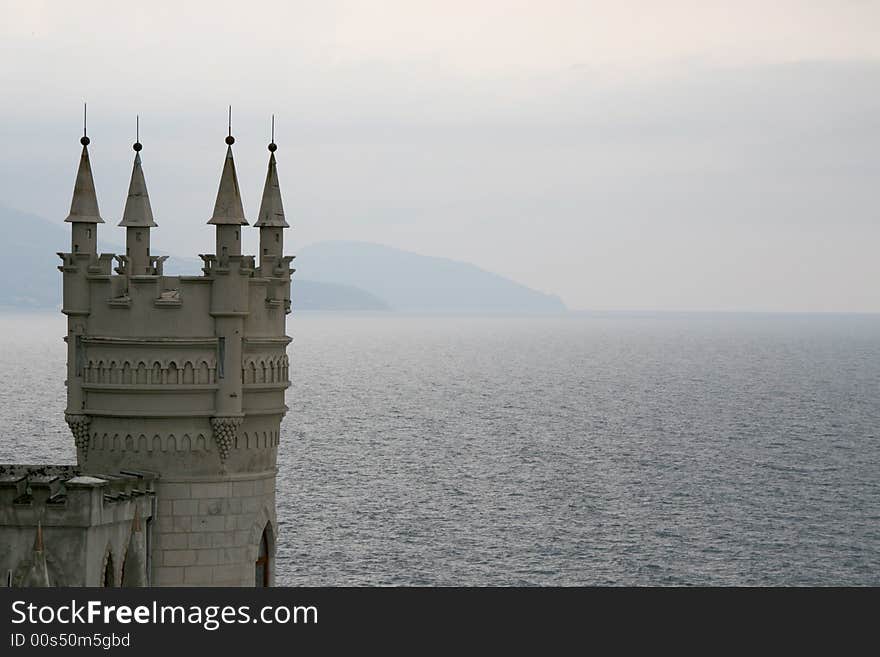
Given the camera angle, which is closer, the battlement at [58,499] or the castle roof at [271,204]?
the battlement at [58,499]

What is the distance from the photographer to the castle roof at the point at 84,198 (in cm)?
3575

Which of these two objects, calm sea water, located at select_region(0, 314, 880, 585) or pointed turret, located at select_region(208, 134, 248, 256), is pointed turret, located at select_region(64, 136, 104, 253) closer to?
pointed turret, located at select_region(208, 134, 248, 256)

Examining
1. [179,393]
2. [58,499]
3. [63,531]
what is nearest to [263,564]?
[179,393]

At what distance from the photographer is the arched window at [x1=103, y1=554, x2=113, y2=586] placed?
3256 centimetres

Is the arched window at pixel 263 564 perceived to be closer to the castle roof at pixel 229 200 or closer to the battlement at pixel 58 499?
the battlement at pixel 58 499

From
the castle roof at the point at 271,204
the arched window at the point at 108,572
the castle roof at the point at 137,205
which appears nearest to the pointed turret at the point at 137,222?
the castle roof at the point at 137,205

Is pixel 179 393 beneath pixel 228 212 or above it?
beneath

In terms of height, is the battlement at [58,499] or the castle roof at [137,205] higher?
the castle roof at [137,205]

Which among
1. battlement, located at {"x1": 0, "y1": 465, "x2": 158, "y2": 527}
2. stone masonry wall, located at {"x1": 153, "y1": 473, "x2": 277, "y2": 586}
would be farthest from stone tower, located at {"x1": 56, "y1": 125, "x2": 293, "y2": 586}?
battlement, located at {"x1": 0, "y1": 465, "x2": 158, "y2": 527}

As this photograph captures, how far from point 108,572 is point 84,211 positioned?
803 centimetres

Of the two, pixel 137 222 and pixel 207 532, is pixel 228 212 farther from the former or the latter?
pixel 207 532

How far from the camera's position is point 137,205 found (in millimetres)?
36656

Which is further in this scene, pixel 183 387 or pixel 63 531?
pixel 183 387

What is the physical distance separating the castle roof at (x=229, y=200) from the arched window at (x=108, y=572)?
24.1ft
